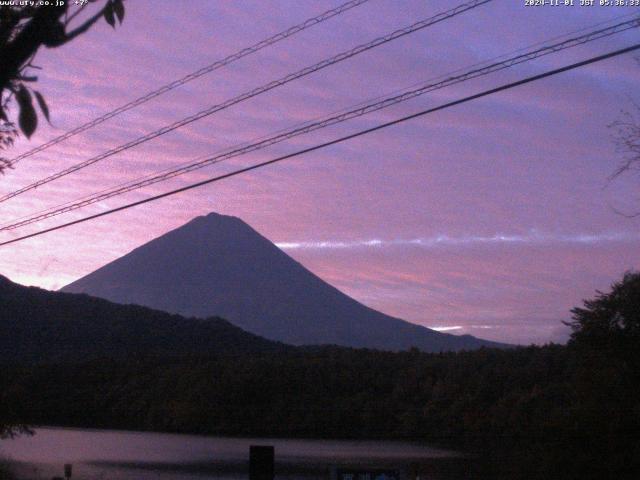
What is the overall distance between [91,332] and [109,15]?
4513cm

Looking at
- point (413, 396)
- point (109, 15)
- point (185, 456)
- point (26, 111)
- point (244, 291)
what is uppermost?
point (244, 291)

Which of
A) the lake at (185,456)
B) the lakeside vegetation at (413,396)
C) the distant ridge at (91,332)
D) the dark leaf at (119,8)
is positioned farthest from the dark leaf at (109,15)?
the distant ridge at (91,332)

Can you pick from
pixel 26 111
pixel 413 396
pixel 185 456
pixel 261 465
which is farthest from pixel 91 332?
pixel 26 111

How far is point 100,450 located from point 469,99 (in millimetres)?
21570

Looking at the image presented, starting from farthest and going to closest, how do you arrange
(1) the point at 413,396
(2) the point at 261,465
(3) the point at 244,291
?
1. (3) the point at 244,291
2. (1) the point at 413,396
3. (2) the point at 261,465

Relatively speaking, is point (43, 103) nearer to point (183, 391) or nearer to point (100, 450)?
point (100, 450)

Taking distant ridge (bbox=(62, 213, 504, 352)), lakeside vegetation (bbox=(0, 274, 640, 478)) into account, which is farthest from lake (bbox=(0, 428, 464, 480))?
distant ridge (bbox=(62, 213, 504, 352))

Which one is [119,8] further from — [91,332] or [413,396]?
[91,332]

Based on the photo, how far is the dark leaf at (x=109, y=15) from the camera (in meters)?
4.31

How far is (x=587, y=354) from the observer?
83.9 feet

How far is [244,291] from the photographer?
96.1 metres

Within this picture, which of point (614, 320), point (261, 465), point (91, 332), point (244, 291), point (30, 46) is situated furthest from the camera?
point (244, 291)

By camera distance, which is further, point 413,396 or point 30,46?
point 413,396

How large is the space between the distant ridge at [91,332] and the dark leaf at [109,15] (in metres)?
37.6
